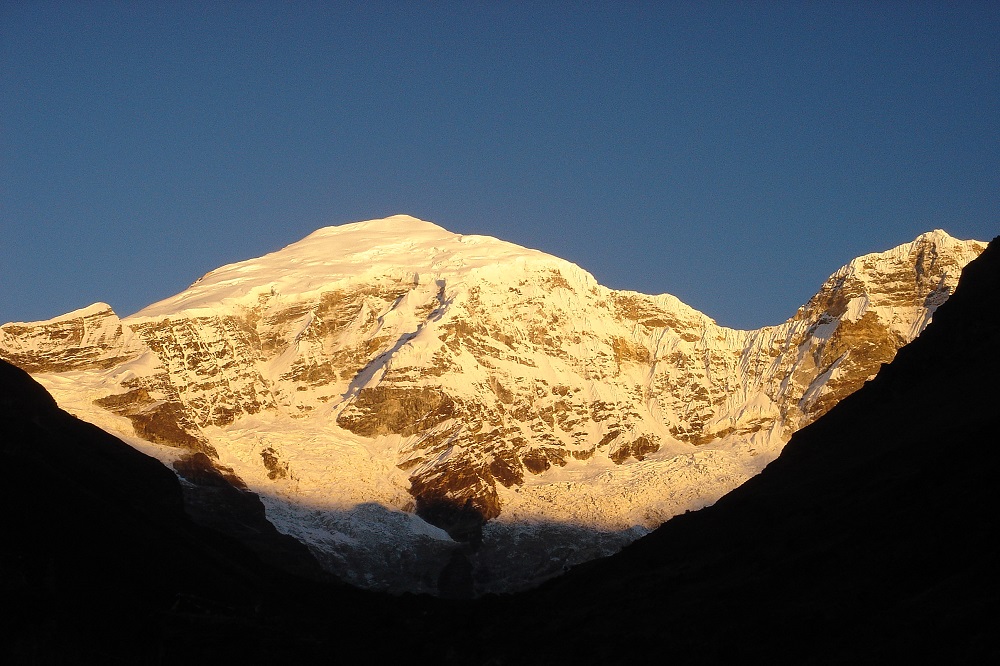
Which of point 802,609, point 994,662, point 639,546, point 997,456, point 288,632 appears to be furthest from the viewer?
point 639,546

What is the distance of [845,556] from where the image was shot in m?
94.8

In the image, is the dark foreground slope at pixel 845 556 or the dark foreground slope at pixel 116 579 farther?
the dark foreground slope at pixel 116 579

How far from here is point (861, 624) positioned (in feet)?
265

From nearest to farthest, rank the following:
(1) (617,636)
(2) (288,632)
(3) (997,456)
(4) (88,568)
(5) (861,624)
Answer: (5) (861,624) → (3) (997,456) → (1) (617,636) → (4) (88,568) → (2) (288,632)

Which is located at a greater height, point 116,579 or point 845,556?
point 116,579

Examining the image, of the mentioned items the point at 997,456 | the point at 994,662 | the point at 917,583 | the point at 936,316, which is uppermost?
the point at 936,316

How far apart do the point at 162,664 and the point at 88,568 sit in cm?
995

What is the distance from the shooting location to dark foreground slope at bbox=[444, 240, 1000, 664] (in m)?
79.1

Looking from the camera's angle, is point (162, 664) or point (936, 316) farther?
point (936, 316)

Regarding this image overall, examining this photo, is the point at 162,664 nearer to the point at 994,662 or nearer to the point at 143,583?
the point at 143,583

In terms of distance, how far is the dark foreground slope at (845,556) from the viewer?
79.1 meters

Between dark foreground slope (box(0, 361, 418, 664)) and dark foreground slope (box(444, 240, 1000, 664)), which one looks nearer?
dark foreground slope (box(444, 240, 1000, 664))

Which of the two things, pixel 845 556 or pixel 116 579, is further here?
pixel 116 579

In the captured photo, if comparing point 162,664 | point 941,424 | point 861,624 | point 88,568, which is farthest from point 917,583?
point 88,568
